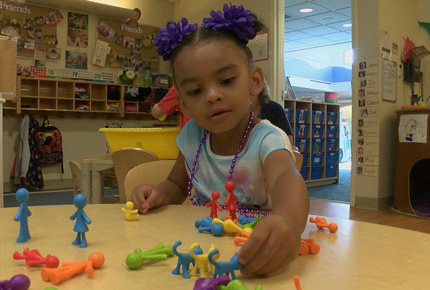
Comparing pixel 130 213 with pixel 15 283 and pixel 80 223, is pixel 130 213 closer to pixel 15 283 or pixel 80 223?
pixel 80 223

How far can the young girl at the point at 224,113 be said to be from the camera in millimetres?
770

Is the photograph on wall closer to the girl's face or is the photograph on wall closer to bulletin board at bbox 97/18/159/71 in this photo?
bulletin board at bbox 97/18/159/71

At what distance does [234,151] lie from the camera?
901 millimetres

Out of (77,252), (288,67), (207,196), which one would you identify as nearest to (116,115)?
(207,196)

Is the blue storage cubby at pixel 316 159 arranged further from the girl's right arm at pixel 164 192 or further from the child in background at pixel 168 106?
the girl's right arm at pixel 164 192

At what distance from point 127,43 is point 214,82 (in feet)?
15.9

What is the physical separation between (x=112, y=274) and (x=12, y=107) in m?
4.48

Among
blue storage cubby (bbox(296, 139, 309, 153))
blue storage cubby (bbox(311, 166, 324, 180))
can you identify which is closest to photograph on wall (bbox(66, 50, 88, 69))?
blue storage cubby (bbox(296, 139, 309, 153))

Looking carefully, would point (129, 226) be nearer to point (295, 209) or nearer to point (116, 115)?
point (295, 209)

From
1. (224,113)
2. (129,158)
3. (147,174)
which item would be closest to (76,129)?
(129,158)

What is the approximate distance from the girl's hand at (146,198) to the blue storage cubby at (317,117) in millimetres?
4873

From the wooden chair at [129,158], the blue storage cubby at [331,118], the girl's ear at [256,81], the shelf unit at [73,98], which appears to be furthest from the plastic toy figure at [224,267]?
the blue storage cubby at [331,118]

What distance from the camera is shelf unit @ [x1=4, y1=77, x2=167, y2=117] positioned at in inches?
176

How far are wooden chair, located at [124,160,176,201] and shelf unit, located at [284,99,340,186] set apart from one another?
4099 millimetres
